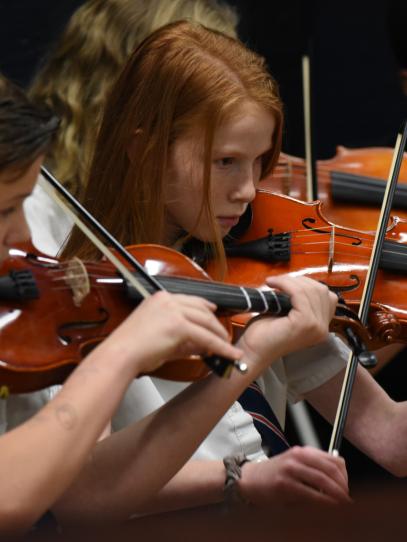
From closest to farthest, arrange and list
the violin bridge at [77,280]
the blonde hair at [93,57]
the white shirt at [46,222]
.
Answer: the violin bridge at [77,280] < the white shirt at [46,222] < the blonde hair at [93,57]

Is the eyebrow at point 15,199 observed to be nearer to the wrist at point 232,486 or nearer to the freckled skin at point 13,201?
the freckled skin at point 13,201

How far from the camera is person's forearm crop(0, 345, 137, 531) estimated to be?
2.71 feet

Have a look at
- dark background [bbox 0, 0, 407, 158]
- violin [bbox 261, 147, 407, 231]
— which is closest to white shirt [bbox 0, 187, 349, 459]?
violin [bbox 261, 147, 407, 231]

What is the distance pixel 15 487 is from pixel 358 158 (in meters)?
1.29

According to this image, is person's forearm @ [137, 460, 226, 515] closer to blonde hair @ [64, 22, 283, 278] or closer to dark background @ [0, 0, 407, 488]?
blonde hair @ [64, 22, 283, 278]

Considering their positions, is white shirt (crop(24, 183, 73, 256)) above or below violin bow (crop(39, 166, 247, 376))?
below

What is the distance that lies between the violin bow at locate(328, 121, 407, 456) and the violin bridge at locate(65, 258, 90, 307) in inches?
11.7

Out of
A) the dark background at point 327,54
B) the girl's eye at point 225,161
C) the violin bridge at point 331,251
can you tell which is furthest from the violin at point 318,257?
the dark background at point 327,54

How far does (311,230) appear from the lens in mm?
1374

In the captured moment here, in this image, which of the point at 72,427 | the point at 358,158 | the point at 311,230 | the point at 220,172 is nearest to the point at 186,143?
the point at 220,172

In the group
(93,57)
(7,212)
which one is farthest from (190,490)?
(93,57)

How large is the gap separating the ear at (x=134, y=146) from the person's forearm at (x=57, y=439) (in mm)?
431

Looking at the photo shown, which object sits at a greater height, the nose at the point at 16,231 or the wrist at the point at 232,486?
the nose at the point at 16,231

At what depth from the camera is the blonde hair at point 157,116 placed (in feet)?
4.06
